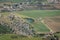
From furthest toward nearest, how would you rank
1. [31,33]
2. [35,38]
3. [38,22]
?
[38,22] → [31,33] → [35,38]

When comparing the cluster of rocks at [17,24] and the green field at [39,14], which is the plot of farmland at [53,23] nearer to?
the green field at [39,14]

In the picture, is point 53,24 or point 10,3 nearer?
point 53,24

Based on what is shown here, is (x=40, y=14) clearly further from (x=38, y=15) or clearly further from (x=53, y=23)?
(x=53, y=23)

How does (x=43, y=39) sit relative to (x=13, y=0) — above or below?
below

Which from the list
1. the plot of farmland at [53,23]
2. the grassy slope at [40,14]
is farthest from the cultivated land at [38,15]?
the plot of farmland at [53,23]

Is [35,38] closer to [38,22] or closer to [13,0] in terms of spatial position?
[38,22]

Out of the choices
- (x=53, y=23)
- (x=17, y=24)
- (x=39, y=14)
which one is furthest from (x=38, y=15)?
(x=17, y=24)

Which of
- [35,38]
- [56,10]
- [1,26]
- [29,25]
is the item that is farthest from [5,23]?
[56,10]

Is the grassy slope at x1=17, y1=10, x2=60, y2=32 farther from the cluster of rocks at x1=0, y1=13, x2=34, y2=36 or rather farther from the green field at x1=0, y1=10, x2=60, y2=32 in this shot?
the cluster of rocks at x1=0, y1=13, x2=34, y2=36
